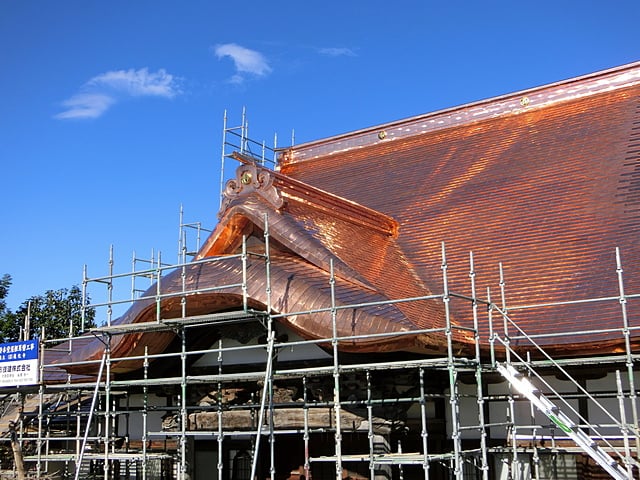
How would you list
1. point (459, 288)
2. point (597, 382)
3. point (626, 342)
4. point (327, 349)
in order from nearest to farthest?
point (626, 342) < point (597, 382) < point (327, 349) < point (459, 288)

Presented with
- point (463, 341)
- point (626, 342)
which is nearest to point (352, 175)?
point (463, 341)

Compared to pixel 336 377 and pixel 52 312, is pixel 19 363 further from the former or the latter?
pixel 52 312

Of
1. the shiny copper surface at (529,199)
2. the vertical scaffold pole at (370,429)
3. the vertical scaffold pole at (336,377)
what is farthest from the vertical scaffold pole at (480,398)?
the vertical scaffold pole at (336,377)

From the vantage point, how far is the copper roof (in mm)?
11227

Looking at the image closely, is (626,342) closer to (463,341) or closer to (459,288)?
(463,341)

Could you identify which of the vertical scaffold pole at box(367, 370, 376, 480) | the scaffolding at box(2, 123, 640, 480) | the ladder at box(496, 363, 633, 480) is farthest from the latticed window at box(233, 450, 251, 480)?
the ladder at box(496, 363, 633, 480)

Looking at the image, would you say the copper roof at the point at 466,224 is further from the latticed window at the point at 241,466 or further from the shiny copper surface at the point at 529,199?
the latticed window at the point at 241,466

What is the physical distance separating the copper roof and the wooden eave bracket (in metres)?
0.02

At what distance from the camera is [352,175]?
58.7ft

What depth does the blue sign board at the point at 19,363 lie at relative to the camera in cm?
1432

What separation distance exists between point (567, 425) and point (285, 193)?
555 cm

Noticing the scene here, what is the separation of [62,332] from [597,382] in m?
22.1

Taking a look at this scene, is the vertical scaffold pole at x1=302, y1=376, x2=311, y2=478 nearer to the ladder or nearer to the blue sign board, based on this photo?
the ladder

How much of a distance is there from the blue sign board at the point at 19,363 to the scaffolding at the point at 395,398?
0.78 meters
